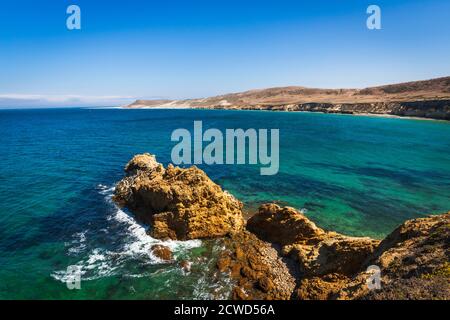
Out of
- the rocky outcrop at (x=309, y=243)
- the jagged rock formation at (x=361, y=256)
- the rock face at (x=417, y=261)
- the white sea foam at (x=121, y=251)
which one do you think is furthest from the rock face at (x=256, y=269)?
the rock face at (x=417, y=261)

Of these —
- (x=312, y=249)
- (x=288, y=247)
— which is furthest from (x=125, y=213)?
(x=312, y=249)

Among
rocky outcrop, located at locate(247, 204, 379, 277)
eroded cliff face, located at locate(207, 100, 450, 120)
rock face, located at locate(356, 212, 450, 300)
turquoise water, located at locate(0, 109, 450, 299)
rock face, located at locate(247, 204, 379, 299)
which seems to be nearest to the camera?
rock face, located at locate(356, 212, 450, 300)

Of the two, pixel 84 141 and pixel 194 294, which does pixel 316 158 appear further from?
pixel 84 141

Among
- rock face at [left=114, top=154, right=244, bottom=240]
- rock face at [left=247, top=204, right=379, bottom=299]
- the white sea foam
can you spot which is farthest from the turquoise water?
rock face at [left=247, top=204, right=379, bottom=299]

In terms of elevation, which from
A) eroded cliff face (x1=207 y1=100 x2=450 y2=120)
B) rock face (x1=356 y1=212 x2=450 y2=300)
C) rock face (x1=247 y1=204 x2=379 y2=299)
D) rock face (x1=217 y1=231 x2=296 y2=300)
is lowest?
rock face (x1=217 y1=231 x2=296 y2=300)

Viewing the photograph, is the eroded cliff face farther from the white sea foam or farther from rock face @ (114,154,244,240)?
the white sea foam
